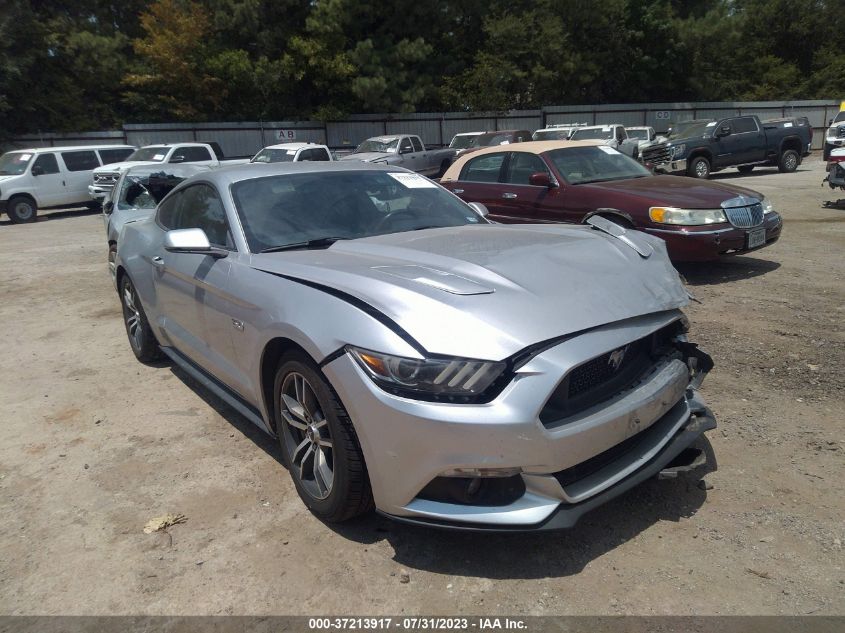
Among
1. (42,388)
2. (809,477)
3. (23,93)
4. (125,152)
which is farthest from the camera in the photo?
(23,93)

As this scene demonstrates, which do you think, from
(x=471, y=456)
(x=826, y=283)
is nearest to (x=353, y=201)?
(x=471, y=456)

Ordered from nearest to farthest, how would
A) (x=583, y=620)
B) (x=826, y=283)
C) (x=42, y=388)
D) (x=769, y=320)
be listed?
(x=583, y=620) < (x=42, y=388) < (x=769, y=320) < (x=826, y=283)

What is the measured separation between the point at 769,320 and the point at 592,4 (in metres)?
36.3

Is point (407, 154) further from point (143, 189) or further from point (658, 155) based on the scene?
point (143, 189)

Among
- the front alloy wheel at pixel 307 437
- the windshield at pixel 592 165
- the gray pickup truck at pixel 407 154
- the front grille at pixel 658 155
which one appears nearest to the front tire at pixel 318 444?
the front alloy wheel at pixel 307 437

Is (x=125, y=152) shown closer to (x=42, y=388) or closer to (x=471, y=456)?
(x=42, y=388)

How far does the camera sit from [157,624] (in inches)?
103

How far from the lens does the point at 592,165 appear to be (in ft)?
27.8

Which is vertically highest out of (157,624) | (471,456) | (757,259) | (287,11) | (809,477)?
(287,11)

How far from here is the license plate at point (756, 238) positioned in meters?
7.23

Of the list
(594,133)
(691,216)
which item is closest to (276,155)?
(594,133)

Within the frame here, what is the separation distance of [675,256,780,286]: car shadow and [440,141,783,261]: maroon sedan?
0.40 m

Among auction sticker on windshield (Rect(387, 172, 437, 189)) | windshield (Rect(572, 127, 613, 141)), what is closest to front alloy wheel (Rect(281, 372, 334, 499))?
auction sticker on windshield (Rect(387, 172, 437, 189))

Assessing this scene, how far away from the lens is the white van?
60.0 feet
